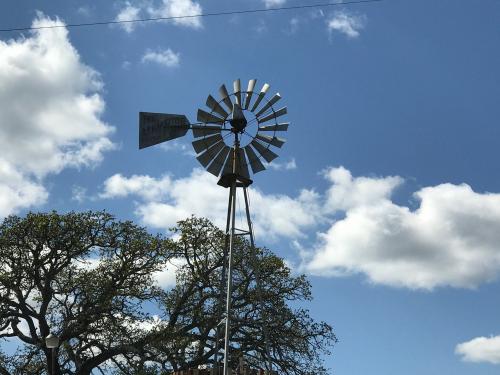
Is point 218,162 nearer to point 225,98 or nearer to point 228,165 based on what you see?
point 228,165

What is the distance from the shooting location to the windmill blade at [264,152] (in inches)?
796

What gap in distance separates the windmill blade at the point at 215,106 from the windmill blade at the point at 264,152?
50.1 inches

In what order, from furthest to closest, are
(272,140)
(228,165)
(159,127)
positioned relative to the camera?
1. (272,140)
2. (228,165)
3. (159,127)

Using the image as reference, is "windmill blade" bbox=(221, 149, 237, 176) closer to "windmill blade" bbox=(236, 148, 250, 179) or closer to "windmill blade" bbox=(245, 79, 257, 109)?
"windmill blade" bbox=(236, 148, 250, 179)

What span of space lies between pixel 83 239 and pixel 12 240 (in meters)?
3.00

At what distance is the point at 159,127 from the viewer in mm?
19406

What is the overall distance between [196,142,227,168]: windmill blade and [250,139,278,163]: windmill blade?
3.41ft

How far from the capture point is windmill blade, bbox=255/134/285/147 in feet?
66.7

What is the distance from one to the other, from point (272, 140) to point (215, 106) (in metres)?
2.12

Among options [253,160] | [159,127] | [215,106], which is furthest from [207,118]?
[253,160]

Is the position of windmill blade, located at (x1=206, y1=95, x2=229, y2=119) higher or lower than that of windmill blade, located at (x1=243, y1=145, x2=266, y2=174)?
higher

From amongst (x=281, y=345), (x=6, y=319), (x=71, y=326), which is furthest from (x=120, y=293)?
(x=281, y=345)

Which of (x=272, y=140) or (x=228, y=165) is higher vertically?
(x=272, y=140)

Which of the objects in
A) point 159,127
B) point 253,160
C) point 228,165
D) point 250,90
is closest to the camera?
point 159,127
